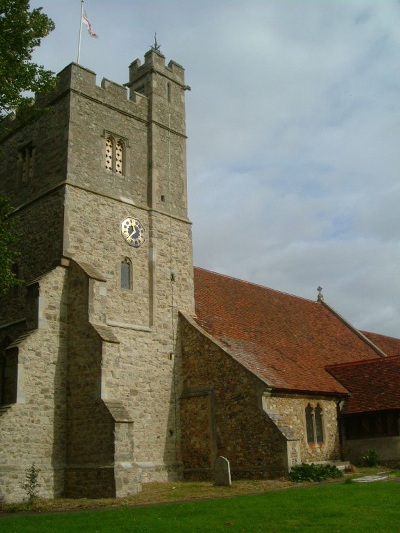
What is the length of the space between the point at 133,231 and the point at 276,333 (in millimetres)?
8242

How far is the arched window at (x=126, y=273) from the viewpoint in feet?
72.1

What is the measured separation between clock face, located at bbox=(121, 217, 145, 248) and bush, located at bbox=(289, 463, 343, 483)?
9729mm

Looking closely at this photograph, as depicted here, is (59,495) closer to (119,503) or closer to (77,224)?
(119,503)

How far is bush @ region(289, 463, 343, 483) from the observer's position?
60.5 ft

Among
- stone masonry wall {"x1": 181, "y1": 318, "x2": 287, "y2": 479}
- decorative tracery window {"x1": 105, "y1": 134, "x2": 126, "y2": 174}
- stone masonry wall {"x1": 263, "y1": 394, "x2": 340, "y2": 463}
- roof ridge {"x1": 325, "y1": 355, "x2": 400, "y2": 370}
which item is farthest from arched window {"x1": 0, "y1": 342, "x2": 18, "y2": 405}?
roof ridge {"x1": 325, "y1": 355, "x2": 400, "y2": 370}

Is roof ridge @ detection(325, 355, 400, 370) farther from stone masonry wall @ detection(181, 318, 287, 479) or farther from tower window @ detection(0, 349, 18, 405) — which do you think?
tower window @ detection(0, 349, 18, 405)

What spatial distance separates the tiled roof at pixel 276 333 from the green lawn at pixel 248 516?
6448mm

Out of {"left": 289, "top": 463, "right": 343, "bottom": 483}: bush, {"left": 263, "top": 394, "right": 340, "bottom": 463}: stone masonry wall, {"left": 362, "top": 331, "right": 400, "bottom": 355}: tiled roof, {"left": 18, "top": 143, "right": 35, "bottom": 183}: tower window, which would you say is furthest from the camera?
{"left": 362, "top": 331, "right": 400, "bottom": 355}: tiled roof

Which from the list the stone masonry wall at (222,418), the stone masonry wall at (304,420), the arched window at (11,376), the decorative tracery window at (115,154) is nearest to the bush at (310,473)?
the stone masonry wall at (222,418)

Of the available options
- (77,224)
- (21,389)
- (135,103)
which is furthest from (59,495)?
(135,103)

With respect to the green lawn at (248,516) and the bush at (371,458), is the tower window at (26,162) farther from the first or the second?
the bush at (371,458)

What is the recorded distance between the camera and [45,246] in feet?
69.4

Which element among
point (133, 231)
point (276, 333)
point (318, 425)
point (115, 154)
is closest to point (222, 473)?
point (318, 425)

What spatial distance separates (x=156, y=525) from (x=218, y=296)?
16156 mm
